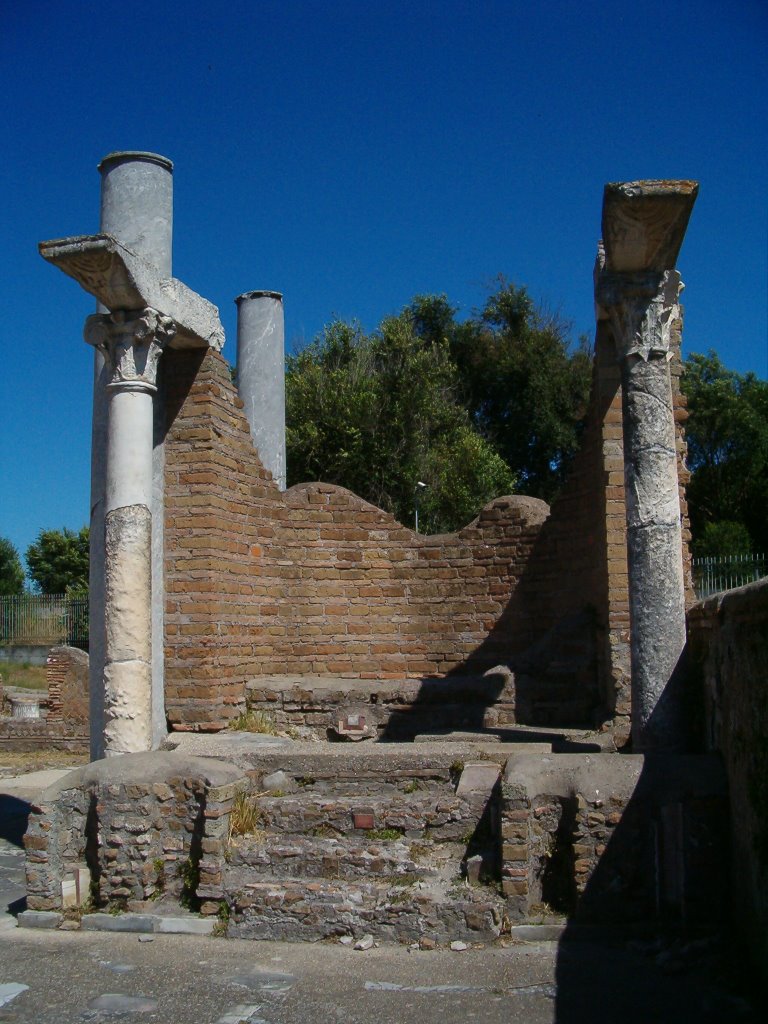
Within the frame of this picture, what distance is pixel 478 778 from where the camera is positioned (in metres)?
6.44

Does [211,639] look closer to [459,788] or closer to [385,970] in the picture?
Result: [459,788]

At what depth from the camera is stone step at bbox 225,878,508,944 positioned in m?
5.42

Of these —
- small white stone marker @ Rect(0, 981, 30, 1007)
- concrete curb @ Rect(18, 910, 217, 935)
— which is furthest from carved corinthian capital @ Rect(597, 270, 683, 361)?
small white stone marker @ Rect(0, 981, 30, 1007)

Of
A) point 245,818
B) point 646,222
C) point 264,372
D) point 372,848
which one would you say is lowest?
point 372,848

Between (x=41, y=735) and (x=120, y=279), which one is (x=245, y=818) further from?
(x=41, y=735)

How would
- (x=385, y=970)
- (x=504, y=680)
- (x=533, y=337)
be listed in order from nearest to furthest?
(x=385, y=970) → (x=504, y=680) → (x=533, y=337)

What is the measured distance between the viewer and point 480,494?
76.6 ft

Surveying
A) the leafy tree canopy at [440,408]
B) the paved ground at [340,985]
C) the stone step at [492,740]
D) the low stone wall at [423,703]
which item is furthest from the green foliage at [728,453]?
the paved ground at [340,985]

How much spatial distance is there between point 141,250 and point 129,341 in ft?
3.36

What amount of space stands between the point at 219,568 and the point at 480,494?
1464cm

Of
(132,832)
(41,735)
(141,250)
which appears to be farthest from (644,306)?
(41,735)

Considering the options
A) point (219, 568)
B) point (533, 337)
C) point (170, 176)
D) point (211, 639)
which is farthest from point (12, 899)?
Result: point (533, 337)

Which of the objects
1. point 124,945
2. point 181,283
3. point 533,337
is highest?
point 533,337

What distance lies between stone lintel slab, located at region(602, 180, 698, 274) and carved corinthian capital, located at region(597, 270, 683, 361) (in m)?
0.08
